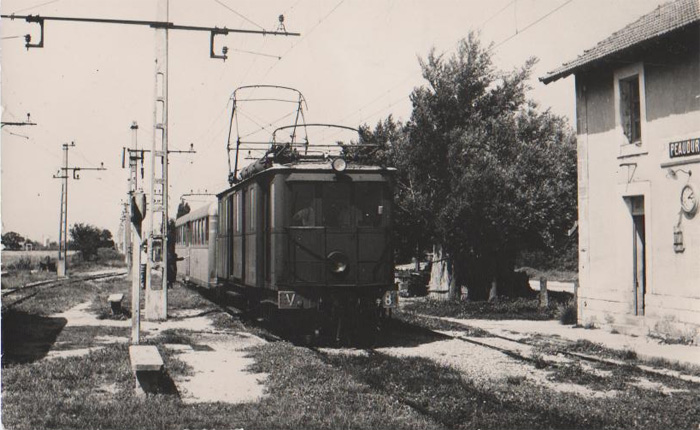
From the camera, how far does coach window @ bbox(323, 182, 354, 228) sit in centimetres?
1247

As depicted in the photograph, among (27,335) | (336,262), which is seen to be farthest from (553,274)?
(27,335)

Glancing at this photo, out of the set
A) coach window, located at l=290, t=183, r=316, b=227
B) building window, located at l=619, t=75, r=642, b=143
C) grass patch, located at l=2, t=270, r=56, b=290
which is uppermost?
building window, located at l=619, t=75, r=642, b=143

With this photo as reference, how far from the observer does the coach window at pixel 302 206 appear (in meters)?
12.4

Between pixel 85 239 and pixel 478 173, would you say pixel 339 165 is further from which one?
pixel 85 239

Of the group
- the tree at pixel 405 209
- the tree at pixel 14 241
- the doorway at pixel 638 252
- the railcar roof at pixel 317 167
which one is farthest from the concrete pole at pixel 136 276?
the tree at pixel 14 241

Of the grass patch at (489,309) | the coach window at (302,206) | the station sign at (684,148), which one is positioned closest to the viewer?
the coach window at (302,206)

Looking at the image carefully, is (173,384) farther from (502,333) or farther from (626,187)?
(626,187)

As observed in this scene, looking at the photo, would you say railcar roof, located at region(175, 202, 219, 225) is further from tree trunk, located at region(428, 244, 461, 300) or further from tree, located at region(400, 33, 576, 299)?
tree trunk, located at region(428, 244, 461, 300)

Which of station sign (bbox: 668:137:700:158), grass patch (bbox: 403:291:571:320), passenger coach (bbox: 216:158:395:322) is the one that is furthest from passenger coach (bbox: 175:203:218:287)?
station sign (bbox: 668:137:700:158)

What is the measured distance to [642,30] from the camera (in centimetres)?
1493

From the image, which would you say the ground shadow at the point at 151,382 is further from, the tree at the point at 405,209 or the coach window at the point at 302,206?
the tree at the point at 405,209

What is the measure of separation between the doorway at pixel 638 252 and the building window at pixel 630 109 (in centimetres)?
137

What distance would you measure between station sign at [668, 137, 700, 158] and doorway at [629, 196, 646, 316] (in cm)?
168

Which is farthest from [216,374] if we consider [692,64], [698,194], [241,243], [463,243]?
[463,243]
